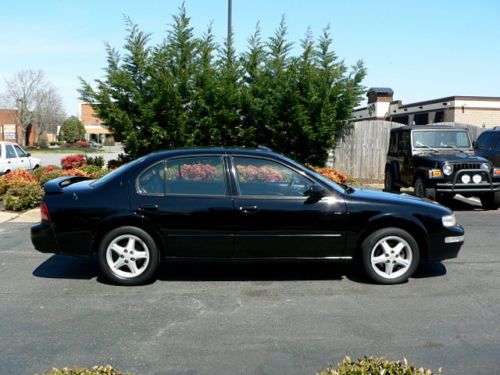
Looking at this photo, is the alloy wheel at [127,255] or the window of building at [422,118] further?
the window of building at [422,118]

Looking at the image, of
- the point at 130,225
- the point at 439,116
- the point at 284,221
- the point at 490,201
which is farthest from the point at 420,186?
the point at 439,116

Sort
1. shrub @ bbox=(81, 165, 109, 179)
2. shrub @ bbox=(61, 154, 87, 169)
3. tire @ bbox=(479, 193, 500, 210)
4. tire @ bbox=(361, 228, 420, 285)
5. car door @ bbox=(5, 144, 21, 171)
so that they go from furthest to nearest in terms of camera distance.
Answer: car door @ bbox=(5, 144, 21, 171) < shrub @ bbox=(61, 154, 87, 169) < shrub @ bbox=(81, 165, 109, 179) < tire @ bbox=(479, 193, 500, 210) < tire @ bbox=(361, 228, 420, 285)

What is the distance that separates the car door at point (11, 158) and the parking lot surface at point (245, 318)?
9.72 metres

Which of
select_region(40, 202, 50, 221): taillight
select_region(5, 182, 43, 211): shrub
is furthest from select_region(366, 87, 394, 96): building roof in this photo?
select_region(40, 202, 50, 221): taillight

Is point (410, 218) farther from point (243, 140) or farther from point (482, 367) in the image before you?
point (243, 140)

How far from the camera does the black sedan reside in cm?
528

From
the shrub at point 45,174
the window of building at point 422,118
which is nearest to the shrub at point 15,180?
the shrub at point 45,174

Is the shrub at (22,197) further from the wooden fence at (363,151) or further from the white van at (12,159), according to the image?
the wooden fence at (363,151)

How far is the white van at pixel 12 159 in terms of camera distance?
14.8 m

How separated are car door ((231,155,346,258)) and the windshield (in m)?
7.14

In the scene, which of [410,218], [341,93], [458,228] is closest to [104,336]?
[410,218]

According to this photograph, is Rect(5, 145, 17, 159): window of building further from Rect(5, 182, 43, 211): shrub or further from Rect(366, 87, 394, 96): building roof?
Rect(366, 87, 394, 96): building roof

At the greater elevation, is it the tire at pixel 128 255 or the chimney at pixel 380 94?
the chimney at pixel 380 94

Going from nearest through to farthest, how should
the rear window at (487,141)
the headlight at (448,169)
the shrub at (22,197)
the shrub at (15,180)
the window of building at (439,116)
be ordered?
the shrub at (22,197)
the headlight at (448,169)
the shrub at (15,180)
the rear window at (487,141)
the window of building at (439,116)
